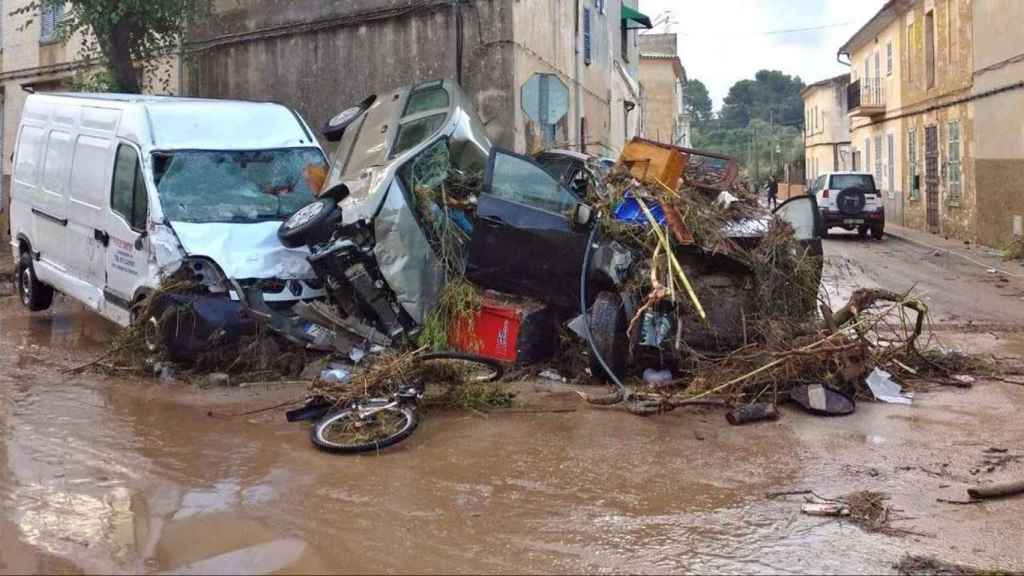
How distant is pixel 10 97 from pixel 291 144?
18001mm

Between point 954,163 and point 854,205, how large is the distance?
2.78 m

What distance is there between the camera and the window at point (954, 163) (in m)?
25.6

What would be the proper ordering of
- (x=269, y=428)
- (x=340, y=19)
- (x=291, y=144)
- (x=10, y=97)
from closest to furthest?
(x=269, y=428)
(x=291, y=144)
(x=340, y=19)
(x=10, y=97)

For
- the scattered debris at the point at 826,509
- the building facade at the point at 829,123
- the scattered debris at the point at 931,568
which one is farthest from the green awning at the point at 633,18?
the scattered debris at the point at 931,568

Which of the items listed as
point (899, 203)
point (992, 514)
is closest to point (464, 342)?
point (992, 514)

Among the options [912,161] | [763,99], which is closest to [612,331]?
[912,161]

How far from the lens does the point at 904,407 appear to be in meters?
7.32

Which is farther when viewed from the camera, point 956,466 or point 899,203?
point 899,203

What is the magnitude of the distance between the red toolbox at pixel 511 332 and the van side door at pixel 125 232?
2861 millimetres

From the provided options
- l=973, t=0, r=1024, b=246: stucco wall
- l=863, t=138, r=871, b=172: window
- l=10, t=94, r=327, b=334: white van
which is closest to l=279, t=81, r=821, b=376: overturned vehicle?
l=10, t=94, r=327, b=334: white van

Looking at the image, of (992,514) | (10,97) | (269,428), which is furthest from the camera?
(10,97)

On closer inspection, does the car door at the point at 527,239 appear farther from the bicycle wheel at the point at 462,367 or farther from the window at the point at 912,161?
the window at the point at 912,161

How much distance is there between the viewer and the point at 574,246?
321 inches

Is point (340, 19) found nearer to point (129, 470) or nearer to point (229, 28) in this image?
point (229, 28)
